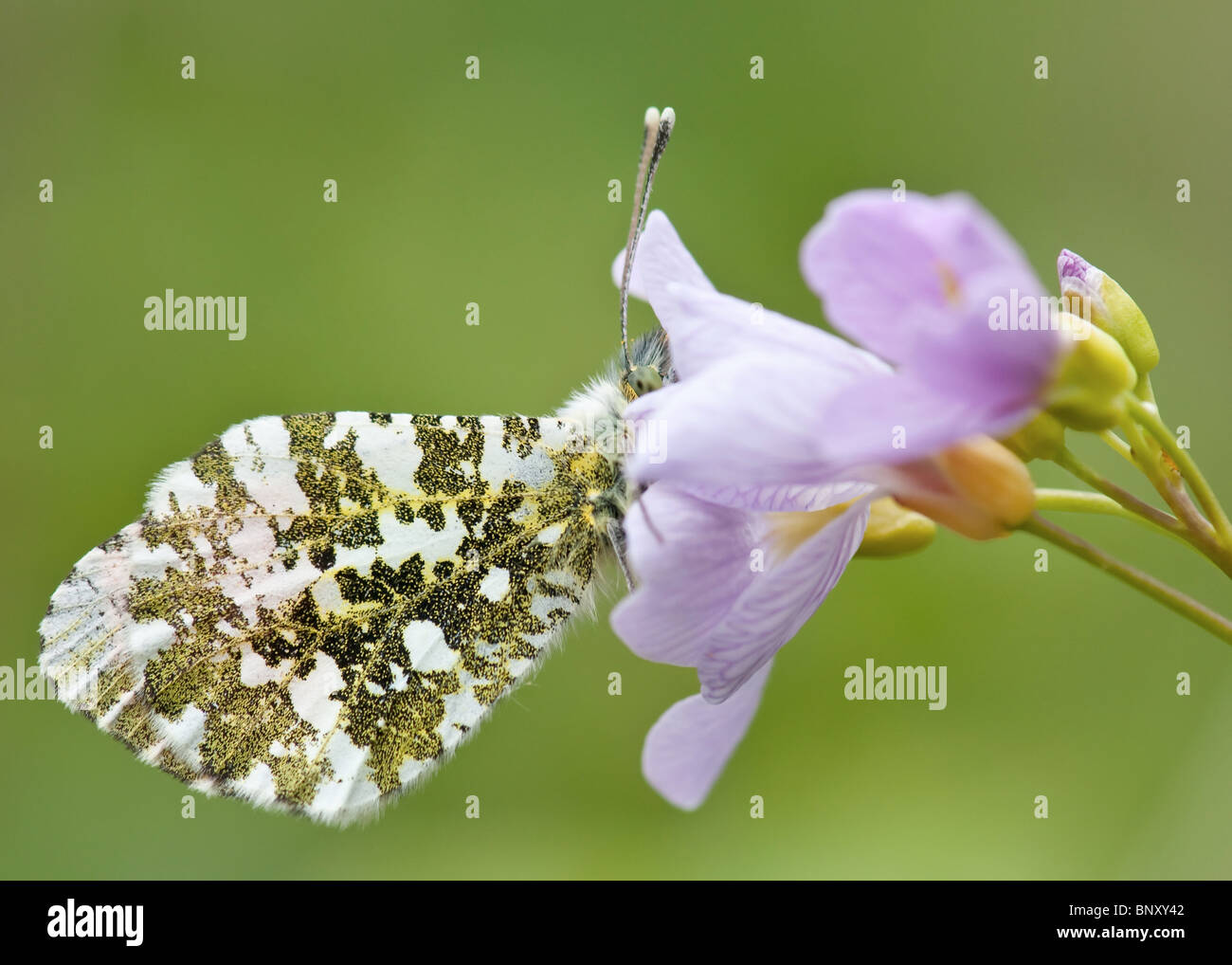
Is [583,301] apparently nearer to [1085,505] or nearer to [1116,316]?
[1116,316]

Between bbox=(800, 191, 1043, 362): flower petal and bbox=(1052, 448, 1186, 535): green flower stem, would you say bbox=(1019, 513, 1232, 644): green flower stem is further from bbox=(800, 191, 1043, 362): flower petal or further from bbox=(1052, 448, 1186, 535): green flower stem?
bbox=(800, 191, 1043, 362): flower petal

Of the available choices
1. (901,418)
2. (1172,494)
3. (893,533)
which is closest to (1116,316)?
(1172,494)

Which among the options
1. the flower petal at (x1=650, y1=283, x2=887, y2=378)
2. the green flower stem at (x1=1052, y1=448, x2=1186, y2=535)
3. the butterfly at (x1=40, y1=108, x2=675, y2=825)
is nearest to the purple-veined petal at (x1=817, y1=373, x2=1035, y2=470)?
the flower petal at (x1=650, y1=283, x2=887, y2=378)

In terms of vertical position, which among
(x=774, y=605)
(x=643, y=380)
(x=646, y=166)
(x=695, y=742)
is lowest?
(x=695, y=742)

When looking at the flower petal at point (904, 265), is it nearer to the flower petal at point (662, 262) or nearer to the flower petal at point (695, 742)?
the flower petal at point (662, 262)

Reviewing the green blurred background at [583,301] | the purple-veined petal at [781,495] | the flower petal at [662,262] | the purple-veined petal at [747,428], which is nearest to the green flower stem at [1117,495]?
the purple-veined petal at [781,495]

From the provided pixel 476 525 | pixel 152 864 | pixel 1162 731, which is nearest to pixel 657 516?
pixel 476 525
